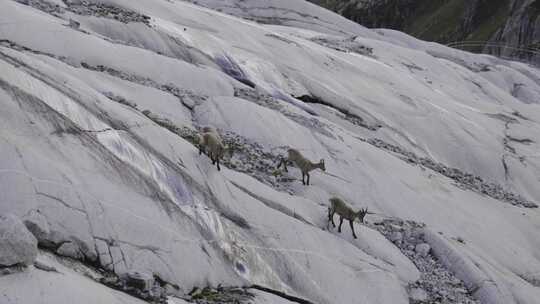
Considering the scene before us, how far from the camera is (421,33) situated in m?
116

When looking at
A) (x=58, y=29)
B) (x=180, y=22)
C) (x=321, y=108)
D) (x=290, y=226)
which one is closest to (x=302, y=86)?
(x=321, y=108)

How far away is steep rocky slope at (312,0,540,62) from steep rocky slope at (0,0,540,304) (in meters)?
57.3

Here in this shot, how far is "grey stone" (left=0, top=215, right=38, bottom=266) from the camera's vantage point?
29.7 ft

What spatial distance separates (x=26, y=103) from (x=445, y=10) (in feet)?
380

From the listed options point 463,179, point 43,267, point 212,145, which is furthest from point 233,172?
point 463,179

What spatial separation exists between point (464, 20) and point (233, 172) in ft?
344

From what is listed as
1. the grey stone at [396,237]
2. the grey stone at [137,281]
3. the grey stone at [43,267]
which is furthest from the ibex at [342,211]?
the grey stone at [43,267]

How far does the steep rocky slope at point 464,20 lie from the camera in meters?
88.8

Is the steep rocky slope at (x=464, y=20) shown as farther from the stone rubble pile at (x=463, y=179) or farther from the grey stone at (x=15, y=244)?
the grey stone at (x=15, y=244)

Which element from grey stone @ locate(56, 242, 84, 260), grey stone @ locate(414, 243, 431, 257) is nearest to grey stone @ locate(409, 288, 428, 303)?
grey stone @ locate(414, 243, 431, 257)

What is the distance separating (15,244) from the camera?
909 centimetres

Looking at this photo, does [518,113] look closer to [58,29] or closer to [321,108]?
[321,108]

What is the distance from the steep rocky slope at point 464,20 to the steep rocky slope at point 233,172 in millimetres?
57344

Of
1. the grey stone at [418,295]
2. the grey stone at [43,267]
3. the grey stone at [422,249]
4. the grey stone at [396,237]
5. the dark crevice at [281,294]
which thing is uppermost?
the grey stone at [43,267]
